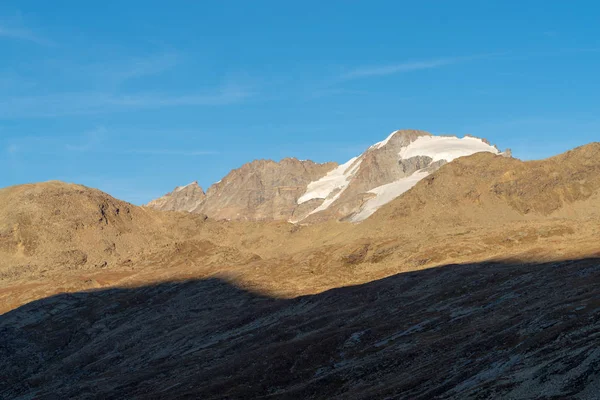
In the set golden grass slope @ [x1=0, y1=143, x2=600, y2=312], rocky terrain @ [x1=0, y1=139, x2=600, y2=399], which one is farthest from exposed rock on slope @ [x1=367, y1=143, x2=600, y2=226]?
rocky terrain @ [x1=0, y1=139, x2=600, y2=399]

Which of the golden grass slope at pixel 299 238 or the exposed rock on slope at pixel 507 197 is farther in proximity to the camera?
the exposed rock on slope at pixel 507 197

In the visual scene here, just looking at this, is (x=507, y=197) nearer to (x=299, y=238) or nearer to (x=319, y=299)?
(x=299, y=238)

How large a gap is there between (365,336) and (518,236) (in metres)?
76.7

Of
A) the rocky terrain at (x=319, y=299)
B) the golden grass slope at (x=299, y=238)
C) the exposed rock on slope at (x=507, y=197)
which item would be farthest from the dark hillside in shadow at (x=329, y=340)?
the exposed rock on slope at (x=507, y=197)

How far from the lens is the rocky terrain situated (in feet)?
174

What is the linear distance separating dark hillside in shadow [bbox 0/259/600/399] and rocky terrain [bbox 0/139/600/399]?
0.29 m

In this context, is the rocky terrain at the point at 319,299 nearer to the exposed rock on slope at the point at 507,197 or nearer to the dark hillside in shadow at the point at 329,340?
the dark hillside in shadow at the point at 329,340

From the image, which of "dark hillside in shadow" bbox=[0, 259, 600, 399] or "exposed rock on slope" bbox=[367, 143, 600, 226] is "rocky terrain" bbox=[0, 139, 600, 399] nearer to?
"dark hillside in shadow" bbox=[0, 259, 600, 399]

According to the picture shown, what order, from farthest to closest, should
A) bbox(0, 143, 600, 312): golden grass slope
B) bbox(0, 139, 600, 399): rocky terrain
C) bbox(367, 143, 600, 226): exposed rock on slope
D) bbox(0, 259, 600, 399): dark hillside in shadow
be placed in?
1. bbox(367, 143, 600, 226): exposed rock on slope
2. bbox(0, 143, 600, 312): golden grass slope
3. bbox(0, 139, 600, 399): rocky terrain
4. bbox(0, 259, 600, 399): dark hillside in shadow

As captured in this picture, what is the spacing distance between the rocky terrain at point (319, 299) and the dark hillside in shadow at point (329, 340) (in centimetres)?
29

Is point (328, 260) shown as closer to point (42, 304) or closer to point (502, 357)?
point (42, 304)

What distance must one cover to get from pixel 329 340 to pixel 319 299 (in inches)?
1400

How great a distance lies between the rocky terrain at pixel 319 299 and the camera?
5294 cm

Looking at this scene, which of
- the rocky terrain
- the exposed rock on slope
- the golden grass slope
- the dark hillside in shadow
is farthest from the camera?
the exposed rock on slope
